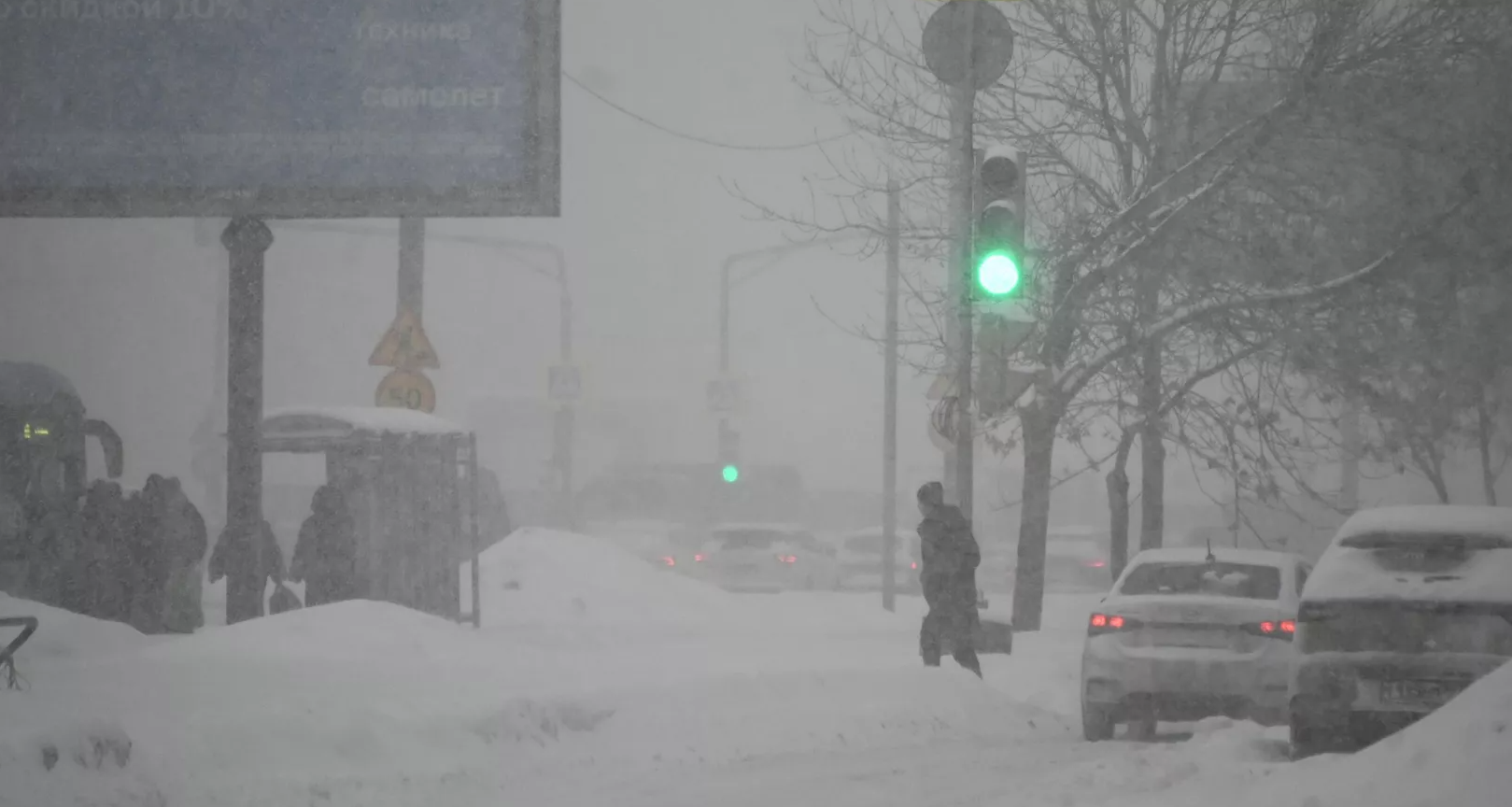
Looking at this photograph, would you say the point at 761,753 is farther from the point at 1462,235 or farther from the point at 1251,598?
the point at 1462,235

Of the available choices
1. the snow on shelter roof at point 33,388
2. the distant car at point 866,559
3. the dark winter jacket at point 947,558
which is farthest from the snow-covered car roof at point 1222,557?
the distant car at point 866,559

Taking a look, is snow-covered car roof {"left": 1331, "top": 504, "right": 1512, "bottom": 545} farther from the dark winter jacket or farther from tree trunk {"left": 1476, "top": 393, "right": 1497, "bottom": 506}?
tree trunk {"left": 1476, "top": 393, "right": 1497, "bottom": 506}

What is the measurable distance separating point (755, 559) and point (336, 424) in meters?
13.8

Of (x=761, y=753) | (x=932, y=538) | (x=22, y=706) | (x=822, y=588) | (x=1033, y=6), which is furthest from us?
(x=822, y=588)

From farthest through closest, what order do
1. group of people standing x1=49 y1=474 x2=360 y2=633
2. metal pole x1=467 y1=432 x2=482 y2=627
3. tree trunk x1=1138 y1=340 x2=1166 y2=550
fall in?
tree trunk x1=1138 y1=340 x2=1166 y2=550 < metal pole x1=467 y1=432 x2=482 y2=627 < group of people standing x1=49 y1=474 x2=360 y2=633

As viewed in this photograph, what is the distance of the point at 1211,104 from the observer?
20031 mm

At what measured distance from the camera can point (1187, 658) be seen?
12.0 meters

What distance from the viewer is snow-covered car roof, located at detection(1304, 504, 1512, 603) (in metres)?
9.51

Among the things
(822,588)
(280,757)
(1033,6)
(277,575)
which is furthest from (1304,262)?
(822,588)

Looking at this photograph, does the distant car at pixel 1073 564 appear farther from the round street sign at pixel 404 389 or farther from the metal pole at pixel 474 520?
the round street sign at pixel 404 389

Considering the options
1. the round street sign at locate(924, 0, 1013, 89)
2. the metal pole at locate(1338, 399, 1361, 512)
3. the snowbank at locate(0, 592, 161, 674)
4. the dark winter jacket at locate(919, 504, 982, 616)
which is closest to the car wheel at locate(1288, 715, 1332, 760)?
the dark winter jacket at locate(919, 504, 982, 616)

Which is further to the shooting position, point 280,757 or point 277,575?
point 277,575

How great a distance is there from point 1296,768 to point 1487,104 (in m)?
12.1

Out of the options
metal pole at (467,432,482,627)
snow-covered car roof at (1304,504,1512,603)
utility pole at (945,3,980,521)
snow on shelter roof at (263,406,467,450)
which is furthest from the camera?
metal pole at (467,432,482,627)
